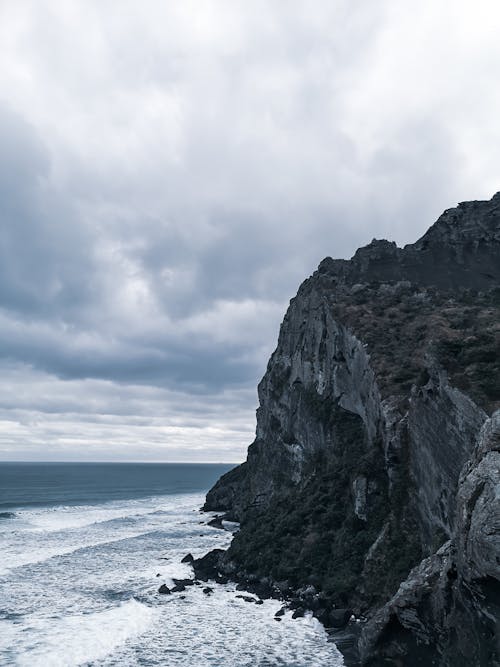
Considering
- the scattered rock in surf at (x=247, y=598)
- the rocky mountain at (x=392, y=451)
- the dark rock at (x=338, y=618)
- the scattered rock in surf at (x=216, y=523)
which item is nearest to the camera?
the rocky mountain at (x=392, y=451)

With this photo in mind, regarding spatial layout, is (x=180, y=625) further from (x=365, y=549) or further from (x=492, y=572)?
(x=492, y=572)

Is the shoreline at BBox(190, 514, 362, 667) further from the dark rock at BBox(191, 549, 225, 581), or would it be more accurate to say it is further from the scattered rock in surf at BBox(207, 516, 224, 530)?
the scattered rock in surf at BBox(207, 516, 224, 530)

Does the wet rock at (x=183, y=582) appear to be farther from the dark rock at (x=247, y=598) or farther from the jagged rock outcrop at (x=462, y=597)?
the jagged rock outcrop at (x=462, y=597)

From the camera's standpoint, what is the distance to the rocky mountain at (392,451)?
53.2 ft

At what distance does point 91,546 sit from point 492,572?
52985 millimetres

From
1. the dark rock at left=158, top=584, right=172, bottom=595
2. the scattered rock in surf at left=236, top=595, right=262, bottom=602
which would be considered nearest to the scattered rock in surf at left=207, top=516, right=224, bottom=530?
the dark rock at left=158, top=584, right=172, bottom=595

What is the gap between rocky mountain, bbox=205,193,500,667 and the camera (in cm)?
1620

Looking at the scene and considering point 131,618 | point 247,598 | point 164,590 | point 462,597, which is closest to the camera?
point 462,597

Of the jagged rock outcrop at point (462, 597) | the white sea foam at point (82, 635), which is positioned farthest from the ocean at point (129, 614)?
the jagged rock outcrop at point (462, 597)

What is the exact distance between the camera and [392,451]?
113 ft

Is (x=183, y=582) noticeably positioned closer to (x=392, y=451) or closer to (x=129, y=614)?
(x=129, y=614)

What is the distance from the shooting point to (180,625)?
29.5 m

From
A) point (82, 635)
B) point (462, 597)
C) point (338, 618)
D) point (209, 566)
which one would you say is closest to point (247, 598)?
point (338, 618)

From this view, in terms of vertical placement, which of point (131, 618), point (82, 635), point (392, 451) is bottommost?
point (82, 635)
